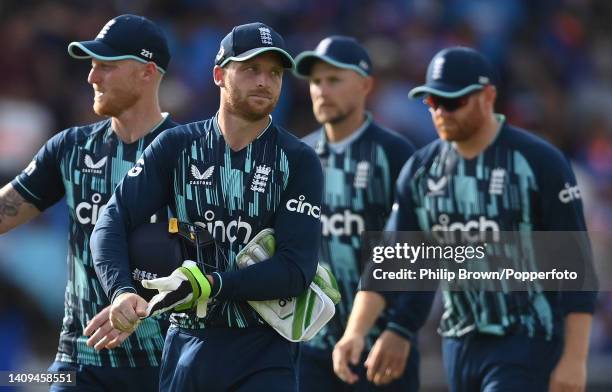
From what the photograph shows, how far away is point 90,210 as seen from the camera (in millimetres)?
6871

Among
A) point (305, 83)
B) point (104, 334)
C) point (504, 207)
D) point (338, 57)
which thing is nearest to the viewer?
point (104, 334)

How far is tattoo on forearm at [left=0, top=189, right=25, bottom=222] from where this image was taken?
7.00 m

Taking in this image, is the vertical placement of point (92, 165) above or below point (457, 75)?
below

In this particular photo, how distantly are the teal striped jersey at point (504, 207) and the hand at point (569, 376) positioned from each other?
29 cm

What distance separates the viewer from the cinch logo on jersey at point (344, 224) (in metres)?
8.62

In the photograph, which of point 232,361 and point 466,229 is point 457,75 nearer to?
point 466,229

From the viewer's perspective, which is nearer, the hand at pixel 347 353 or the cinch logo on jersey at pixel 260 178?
the cinch logo on jersey at pixel 260 178

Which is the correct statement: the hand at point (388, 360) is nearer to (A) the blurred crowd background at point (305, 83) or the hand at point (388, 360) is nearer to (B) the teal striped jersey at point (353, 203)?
(B) the teal striped jersey at point (353, 203)

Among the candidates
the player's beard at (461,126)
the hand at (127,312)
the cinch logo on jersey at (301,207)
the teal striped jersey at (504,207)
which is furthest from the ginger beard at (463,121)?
the hand at (127,312)

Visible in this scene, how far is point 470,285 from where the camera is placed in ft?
24.8

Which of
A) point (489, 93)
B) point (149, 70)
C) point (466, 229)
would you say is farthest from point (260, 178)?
point (489, 93)

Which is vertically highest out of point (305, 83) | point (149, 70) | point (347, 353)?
point (305, 83)

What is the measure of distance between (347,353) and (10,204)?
224 cm

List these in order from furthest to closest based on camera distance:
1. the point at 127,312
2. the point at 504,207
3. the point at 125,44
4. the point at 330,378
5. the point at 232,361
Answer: the point at 330,378
the point at 504,207
the point at 125,44
the point at 232,361
the point at 127,312
